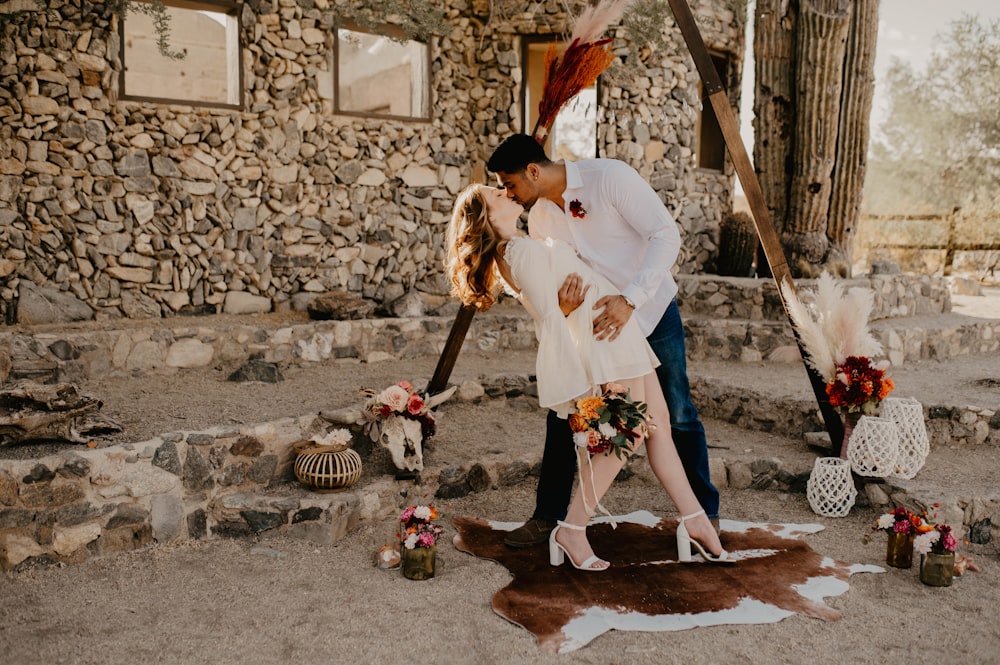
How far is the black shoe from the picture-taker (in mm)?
3875

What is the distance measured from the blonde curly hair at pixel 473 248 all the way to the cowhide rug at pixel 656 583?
47.3 inches

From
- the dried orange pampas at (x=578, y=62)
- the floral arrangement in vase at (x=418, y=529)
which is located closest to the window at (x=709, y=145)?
the dried orange pampas at (x=578, y=62)

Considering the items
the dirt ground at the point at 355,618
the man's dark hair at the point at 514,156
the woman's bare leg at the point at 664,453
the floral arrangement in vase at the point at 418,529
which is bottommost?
the dirt ground at the point at 355,618

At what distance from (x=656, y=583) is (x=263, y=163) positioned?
16.7 feet

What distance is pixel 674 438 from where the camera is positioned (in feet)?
12.6

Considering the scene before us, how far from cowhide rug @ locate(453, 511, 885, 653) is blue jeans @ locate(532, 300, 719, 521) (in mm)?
229

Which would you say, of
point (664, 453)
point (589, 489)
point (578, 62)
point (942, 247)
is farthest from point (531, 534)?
point (942, 247)

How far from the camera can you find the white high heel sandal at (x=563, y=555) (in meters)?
3.59

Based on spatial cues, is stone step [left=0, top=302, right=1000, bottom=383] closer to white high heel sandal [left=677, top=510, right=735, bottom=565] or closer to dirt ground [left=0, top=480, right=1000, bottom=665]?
dirt ground [left=0, top=480, right=1000, bottom=665]

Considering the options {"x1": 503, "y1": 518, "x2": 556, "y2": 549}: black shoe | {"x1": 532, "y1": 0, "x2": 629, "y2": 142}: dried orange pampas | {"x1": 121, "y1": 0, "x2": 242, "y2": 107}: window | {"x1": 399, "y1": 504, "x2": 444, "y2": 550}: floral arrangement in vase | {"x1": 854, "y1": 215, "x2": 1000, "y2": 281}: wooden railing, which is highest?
{"x1": 121, "y1": 0, "x2": 242, "y2": 107}: window

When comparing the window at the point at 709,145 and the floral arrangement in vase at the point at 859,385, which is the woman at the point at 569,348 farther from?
the window at the point at 709,145

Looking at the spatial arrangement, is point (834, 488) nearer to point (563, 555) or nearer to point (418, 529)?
point (563, 555)

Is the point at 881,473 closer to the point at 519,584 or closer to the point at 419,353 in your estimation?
the point at 519,584

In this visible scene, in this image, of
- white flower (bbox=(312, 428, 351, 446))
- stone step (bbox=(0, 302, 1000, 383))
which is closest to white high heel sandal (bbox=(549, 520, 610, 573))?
white flower (bbox=(312, 428, 351, 446))
